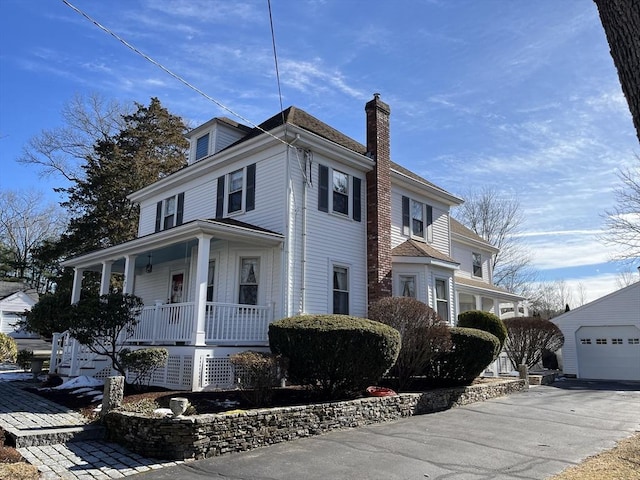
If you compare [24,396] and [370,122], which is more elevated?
[370,122]

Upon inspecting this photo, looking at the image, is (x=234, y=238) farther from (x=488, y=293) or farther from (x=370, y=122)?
(x=488, y=293)

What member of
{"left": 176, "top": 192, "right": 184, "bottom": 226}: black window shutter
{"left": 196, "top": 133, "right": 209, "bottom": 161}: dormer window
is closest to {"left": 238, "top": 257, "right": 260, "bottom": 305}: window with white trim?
{"left": 176, "top": 192, "right": 184, "bottom": 226}: black window shutter

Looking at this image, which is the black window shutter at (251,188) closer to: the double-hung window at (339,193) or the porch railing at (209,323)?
the double-hung window at (339,193)

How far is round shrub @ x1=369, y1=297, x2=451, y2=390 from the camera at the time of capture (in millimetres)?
11281

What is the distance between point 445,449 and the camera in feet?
23.3

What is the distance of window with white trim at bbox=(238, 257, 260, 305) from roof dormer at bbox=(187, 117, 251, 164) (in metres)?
5.05

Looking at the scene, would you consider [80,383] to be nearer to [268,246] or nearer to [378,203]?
[268,246]

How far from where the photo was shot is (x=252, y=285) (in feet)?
43.7

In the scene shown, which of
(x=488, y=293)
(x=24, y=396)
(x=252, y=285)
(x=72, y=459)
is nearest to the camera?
(x=72, y=459)

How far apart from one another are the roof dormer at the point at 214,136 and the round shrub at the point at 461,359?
10.2 m

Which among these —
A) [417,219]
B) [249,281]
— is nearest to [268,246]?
[249,281]

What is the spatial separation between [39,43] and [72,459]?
21.8 feet

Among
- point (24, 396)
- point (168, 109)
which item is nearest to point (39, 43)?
point (24, 396)

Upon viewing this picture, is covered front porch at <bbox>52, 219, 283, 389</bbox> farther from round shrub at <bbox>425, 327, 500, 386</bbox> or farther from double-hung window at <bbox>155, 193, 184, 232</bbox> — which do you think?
round shrub at <bbox>425, 327, 500, 386</bbox>
